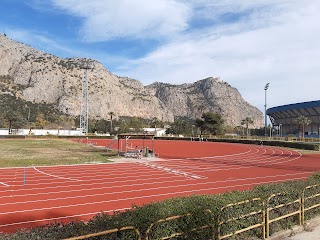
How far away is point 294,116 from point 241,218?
388 feet

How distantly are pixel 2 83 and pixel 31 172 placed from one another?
562ft

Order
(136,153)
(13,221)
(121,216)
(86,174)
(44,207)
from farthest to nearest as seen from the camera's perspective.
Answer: (136,153), (86,174), (44,207), (13,221), (121,216)

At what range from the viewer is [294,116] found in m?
118

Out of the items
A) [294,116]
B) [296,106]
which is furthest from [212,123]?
[294,116]

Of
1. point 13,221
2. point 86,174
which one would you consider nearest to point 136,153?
point 86,174

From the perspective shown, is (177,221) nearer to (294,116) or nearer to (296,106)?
(296,106)

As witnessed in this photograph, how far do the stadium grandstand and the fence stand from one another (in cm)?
10060

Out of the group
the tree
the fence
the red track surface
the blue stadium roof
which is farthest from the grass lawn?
the blue stadium roof

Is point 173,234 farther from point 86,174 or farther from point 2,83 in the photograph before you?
point 2,83

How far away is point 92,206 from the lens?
1386 cm

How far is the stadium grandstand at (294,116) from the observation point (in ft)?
348

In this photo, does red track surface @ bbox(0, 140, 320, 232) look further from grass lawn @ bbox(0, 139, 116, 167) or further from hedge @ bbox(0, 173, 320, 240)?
hedge @ bbox(0, 173, 320, 240)

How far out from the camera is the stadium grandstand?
→ 10606 cm

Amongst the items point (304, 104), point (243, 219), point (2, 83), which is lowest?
point (243, 219)
